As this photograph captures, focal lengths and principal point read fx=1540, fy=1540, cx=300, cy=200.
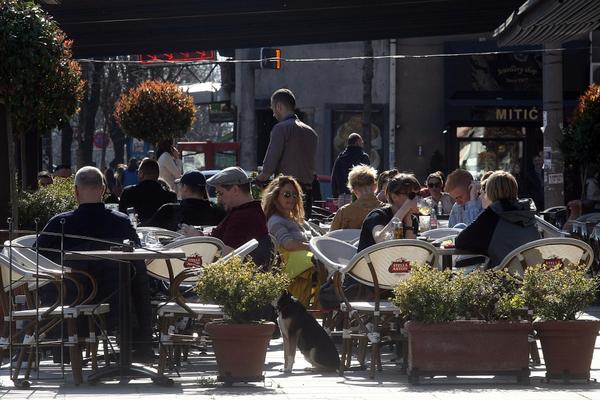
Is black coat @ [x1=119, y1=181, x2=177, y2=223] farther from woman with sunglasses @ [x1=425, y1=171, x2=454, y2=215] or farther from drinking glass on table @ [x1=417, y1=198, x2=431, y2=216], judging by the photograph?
woman with sunglasses @ [x1=425, y1=171, x2=454, y2=215]

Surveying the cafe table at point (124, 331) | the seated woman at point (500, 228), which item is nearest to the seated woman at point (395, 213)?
the seated woman at point (500, 228)

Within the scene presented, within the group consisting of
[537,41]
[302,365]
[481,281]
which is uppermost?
[537,41]

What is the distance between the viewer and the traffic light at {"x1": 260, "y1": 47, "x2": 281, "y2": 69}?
34.4 metres

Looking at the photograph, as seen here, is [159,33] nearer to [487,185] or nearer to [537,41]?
[537,41]

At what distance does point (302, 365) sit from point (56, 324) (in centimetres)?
190

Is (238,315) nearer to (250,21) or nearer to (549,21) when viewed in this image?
(549,21)

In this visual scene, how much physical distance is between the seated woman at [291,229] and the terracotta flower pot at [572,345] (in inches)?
130

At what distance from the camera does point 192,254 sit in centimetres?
1064

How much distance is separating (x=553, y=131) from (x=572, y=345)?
1276 centimetres

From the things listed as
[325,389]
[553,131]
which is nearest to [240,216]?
[325,389]

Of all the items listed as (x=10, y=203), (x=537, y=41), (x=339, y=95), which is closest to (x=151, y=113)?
(x=537, y=41)

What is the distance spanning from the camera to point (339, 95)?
41.4 meters

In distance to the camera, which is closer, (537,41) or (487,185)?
(487,185)

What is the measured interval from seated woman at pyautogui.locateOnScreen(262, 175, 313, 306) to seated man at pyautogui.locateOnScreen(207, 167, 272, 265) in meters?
0.88
